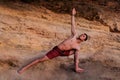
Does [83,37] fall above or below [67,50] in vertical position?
above

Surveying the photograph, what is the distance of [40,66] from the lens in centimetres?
739

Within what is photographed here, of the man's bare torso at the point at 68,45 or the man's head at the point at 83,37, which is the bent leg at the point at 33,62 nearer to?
the man's bare torso at the point at 68,45

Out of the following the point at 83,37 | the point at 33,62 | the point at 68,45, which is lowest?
the point at 33,62

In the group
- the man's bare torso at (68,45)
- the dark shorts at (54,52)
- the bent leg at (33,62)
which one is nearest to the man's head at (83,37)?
the man's bare torso at (68,45)

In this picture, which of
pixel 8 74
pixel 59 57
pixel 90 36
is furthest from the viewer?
pixel 90 36

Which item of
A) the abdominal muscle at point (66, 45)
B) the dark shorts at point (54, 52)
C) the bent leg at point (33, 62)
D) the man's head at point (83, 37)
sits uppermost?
the man's head at point (83, 37)

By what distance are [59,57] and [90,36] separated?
94cm

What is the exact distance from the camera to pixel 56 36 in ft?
26.5

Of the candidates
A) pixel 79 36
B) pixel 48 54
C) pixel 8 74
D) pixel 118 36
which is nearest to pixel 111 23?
pixel 118 36

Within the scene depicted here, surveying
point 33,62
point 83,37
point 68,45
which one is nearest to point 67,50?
point 68,45

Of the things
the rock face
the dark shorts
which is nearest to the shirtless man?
the dark shorts

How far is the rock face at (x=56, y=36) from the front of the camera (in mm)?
7289

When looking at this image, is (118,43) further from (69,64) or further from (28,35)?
(28,35)

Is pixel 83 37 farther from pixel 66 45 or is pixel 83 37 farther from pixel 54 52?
pixel 54 52
